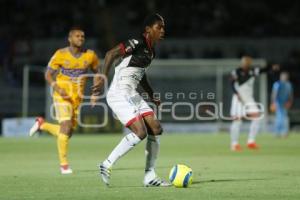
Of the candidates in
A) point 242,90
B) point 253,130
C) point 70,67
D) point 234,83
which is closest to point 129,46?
point 70,67

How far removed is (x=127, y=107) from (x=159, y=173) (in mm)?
2977

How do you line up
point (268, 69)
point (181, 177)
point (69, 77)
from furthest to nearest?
point (268, 69) < point (69, 77) < point (181, 177)

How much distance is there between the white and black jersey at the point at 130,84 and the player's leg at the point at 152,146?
111 millimetres

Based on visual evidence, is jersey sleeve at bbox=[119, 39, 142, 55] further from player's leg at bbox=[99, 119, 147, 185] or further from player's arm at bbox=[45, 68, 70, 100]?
player's arm at bbox=[45, 68, 70, 100]

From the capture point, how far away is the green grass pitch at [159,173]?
443 inches

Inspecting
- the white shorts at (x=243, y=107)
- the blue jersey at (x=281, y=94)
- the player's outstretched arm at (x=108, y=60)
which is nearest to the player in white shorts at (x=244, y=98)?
the white shorts at (x=243, y=107)

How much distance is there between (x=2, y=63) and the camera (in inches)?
1678

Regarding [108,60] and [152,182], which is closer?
[108,60]

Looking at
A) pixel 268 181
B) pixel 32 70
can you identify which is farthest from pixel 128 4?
pixel 268 181

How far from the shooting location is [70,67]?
15.5 m

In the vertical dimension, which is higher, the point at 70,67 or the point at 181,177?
the point at 70,67

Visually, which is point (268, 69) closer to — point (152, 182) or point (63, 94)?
point (63, 94)

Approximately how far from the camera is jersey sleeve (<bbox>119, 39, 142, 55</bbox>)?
1198 centimetres

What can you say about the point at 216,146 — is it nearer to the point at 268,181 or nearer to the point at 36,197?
the point at 268,181
